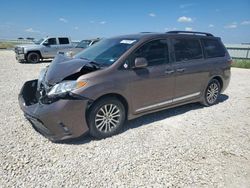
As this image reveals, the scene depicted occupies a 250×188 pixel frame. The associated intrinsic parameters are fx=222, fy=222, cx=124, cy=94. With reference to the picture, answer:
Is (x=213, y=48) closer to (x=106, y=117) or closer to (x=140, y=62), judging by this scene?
(x=140, y=62)

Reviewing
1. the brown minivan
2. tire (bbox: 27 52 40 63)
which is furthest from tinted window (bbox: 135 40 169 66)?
tire (bbox: 27 52 40 63)

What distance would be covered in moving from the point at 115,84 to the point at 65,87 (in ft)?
2.67

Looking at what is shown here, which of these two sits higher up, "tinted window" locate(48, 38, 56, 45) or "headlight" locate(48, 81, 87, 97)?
"tinted window" locate(48, 38, 56, 45)

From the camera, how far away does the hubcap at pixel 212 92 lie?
558cm

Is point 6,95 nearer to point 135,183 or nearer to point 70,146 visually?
point 70,146

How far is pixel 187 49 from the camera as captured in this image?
4.91m

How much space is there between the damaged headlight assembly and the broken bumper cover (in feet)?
0.40

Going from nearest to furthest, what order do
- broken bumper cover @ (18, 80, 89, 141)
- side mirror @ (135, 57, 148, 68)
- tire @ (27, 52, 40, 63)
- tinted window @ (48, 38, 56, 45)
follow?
broken bumper cover @ (18, 80, 89, 141) < side mirror @ (135, 57, 148, 68) < tire @ (27, 52, 40, 63) < tinted window @ (48, 38, 56, 45)

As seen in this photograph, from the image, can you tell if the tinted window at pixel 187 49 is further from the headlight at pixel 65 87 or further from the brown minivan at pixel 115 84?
the headlight at pixel 65 87

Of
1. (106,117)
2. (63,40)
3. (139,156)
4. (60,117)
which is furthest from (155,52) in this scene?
(63,40)

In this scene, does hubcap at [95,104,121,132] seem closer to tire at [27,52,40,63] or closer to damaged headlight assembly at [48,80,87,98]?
damaged headlight assembly at [48,80,87,98]

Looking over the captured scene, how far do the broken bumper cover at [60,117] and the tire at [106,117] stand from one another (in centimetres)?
15

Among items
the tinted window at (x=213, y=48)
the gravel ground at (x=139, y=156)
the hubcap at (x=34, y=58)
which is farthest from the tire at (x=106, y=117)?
the hubcap at (x=34, y=58)

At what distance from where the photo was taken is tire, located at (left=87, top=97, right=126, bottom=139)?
3.59 m
